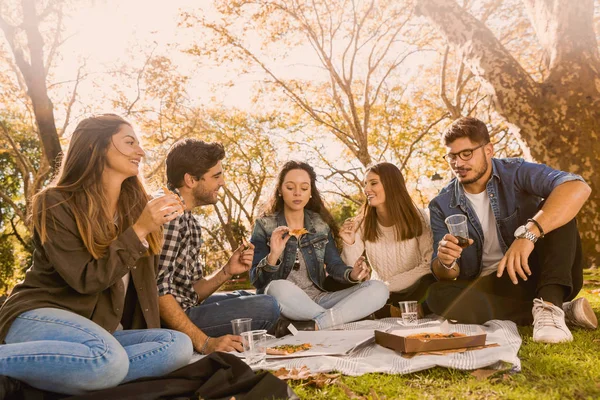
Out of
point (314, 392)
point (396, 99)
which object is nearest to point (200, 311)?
point (314, 392)

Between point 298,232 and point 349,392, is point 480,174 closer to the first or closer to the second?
point 298,232

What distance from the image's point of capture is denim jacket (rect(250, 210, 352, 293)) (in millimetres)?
5062

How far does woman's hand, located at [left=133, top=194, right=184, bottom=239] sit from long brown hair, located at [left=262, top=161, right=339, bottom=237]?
8.18ft

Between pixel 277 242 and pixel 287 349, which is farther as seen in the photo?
pixel 277 242

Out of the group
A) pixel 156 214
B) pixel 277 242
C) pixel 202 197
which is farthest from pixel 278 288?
pixel 156 214

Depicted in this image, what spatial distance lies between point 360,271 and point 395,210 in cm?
86

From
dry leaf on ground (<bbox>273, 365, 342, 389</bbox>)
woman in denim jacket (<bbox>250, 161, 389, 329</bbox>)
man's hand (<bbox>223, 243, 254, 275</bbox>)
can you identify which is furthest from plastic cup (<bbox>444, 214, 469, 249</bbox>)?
man's hand (<bbox>223, 243, 254, 275</bbox>)

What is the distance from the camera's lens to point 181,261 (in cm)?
413

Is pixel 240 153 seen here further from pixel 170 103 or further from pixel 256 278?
pixel 256 278

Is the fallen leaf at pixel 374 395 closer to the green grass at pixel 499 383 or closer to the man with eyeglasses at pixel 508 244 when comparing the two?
the green grass at pixel 499 383

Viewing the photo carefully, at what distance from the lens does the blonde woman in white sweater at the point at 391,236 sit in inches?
208

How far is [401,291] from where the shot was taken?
5.30 meters

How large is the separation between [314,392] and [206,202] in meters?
2.26

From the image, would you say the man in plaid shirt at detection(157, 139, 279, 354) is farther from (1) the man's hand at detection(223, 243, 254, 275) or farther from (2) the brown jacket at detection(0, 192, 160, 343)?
(2) the brown jacket at detection(0, 192, 160, 343)
